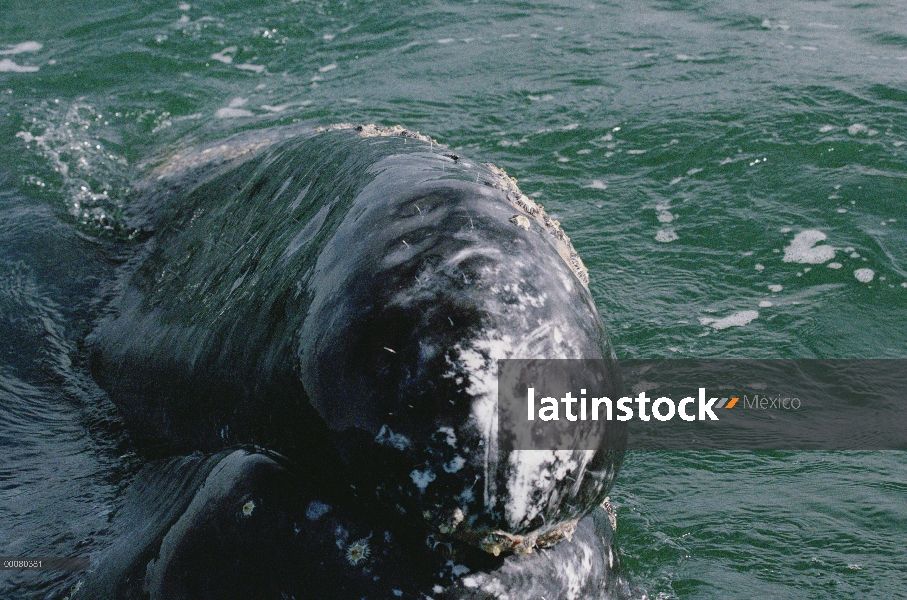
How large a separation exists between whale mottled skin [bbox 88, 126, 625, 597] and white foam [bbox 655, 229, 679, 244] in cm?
404

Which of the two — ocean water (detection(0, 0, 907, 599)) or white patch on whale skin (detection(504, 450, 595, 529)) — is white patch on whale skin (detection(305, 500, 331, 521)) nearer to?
white patch on whale skin (detection(504, 450, 595, 529))

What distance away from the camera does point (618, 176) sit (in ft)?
30.7

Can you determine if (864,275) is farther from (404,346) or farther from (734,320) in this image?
(404,346)

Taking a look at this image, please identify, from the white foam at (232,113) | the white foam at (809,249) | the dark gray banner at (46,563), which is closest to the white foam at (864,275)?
the white foam at (809,249)

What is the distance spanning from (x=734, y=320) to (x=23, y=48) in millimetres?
10232

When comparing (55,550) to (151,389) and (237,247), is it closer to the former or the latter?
(151,389)

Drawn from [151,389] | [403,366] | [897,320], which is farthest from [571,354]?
[897,320]

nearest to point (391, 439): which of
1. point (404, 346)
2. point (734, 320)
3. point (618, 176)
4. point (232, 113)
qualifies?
point (404, 346)

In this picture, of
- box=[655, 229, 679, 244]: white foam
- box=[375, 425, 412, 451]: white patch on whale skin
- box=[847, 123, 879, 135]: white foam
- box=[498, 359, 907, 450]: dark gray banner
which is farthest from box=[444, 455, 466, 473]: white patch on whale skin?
box=[847, 123, 879, 135]: white foam

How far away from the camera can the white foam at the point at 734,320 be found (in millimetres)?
7188

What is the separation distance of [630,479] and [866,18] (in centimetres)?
1000

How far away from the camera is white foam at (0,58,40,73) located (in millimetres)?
12000

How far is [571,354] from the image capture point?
3164 mm

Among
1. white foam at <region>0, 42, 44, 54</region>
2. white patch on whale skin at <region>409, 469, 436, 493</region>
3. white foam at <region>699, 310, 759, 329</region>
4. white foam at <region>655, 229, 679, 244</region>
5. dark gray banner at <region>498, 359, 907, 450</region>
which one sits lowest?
dark gray banner at <region>498, 359, 907, 450</region>
